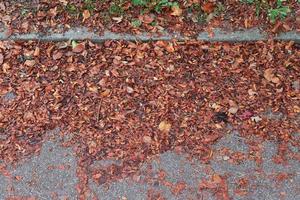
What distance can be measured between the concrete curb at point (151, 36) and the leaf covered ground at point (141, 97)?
1.7 inches

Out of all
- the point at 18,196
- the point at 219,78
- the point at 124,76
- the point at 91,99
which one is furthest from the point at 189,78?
the point at 18,196

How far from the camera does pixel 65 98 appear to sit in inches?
135

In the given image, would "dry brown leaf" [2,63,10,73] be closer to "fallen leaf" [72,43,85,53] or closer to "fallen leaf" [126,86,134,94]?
"fallen leaf" [72,43,85,53]

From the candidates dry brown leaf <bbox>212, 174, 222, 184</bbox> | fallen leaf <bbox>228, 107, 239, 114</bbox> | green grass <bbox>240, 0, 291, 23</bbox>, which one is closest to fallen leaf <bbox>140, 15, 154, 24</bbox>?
green grass <bbox>240, 0, 291, 23</bbox>

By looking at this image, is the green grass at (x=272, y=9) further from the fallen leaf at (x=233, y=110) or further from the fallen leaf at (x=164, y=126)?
the fallen leaf at (x=164, y=126)

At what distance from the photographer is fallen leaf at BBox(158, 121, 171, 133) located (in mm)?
3254

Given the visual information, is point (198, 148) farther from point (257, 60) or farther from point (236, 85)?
point (257, 60)

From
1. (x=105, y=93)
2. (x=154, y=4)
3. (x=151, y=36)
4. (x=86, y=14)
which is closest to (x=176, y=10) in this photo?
(x=154, y=4)

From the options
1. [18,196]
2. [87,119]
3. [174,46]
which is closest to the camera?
[18,196]

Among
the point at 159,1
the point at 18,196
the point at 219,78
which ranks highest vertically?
the point at 159,1

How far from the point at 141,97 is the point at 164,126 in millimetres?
286

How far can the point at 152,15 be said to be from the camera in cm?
376

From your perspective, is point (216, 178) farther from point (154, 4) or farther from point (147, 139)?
point (154, 4)

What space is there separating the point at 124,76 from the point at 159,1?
2.28 ft
